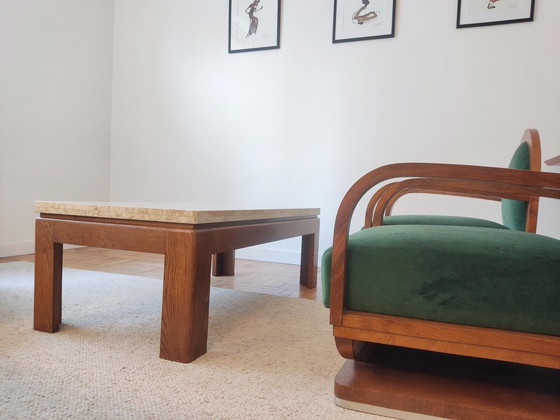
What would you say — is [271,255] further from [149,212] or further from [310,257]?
[149,212]

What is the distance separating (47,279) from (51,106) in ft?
6.27

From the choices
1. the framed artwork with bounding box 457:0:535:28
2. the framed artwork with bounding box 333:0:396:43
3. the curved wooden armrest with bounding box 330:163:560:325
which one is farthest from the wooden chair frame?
the framed artwork with bounding box 333:0:396:43

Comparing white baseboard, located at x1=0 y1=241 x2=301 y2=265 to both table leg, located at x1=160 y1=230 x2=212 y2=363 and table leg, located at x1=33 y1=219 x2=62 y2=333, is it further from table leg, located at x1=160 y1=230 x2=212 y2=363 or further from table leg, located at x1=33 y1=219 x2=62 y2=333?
table leg, located at x1=160 y1=230 x2=212 y2=363

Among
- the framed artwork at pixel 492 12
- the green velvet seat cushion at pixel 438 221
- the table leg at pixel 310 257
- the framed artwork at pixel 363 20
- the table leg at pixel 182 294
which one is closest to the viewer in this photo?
the table leg at pixel 182 294

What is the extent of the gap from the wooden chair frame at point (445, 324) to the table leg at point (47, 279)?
0.78m

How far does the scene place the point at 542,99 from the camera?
6.75 feet

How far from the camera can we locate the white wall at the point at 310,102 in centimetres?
213

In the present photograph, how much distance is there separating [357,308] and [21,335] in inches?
35.2

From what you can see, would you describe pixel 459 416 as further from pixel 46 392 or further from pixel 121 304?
pixel 121 304

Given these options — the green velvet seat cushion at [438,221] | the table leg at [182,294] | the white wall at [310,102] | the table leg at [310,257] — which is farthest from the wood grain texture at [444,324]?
the white wall at [310,102]

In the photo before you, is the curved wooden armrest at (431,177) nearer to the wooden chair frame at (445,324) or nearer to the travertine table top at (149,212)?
the wooden chair frame at (445,324)

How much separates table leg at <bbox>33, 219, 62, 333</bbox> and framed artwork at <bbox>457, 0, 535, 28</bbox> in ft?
7.11

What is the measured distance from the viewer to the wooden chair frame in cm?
71

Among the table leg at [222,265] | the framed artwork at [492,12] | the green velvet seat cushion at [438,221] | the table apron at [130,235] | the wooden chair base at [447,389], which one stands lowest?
the table leg at [222,265]
